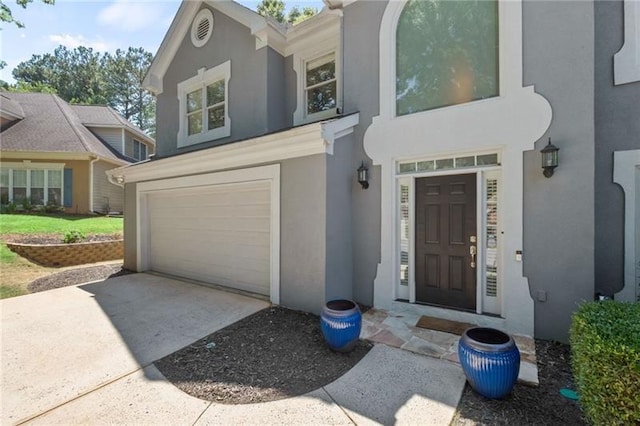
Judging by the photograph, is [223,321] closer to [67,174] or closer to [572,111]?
[572,111]

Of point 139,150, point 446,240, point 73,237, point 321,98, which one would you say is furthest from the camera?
point 139,150

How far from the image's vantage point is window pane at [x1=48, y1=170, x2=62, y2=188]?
1505 cm

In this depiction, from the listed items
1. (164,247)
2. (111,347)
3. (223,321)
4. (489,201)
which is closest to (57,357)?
(111,347)

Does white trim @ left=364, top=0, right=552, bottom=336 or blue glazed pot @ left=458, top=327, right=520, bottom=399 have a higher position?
white trim @ left=364, top=0, right=552, bottom=336

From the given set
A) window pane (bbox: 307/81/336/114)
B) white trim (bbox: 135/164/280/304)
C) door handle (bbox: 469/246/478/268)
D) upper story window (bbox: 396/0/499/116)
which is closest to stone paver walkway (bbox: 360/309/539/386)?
door handle (bbox: 469/246/478/268)

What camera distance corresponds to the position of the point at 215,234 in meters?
7.15

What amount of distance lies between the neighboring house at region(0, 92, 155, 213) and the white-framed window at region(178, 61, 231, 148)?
7715 millimetres

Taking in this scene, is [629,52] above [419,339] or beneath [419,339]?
above

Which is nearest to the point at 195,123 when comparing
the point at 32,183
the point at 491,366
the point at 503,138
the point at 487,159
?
the point at 487,159

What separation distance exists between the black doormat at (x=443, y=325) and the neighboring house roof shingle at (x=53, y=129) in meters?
17.6

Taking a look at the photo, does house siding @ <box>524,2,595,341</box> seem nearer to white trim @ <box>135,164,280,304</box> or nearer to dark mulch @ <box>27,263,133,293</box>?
white trim @ <box>135,164,280,304</box>

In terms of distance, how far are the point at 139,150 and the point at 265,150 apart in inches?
777

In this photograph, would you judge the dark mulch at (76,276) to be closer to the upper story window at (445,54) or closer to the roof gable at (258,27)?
the roof gable at (258,27)

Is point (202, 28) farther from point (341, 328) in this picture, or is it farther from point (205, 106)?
point (341, 328)
